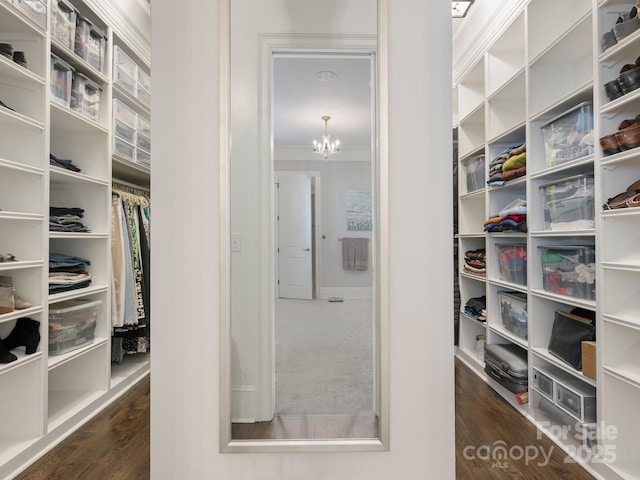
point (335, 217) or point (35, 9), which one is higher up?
point (35, 9)

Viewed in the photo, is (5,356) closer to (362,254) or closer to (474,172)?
(362,254)

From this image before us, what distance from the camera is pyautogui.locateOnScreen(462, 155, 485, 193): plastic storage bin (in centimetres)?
305

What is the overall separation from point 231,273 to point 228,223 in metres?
0.18

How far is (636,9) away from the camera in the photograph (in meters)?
1.52

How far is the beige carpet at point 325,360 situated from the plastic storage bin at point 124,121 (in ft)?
6.94

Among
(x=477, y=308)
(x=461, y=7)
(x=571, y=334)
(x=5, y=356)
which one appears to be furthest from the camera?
(x=477, y=308)

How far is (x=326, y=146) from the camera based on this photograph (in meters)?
1.37

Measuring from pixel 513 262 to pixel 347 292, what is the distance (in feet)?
5.63

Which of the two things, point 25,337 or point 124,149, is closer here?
point 25,337

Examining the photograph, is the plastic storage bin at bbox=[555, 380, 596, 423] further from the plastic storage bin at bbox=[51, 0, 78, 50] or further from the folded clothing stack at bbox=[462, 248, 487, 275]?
the plastic storage bin at bbox=[51, 0, 78, 50]

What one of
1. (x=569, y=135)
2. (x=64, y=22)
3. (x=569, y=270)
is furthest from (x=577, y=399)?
(x=64, y=22)

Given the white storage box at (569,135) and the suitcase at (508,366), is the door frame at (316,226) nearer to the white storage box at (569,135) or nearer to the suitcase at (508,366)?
the white storage box at (569,135)

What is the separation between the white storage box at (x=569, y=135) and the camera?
6.18 ft

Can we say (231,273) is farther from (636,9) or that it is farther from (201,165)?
(636,9)
